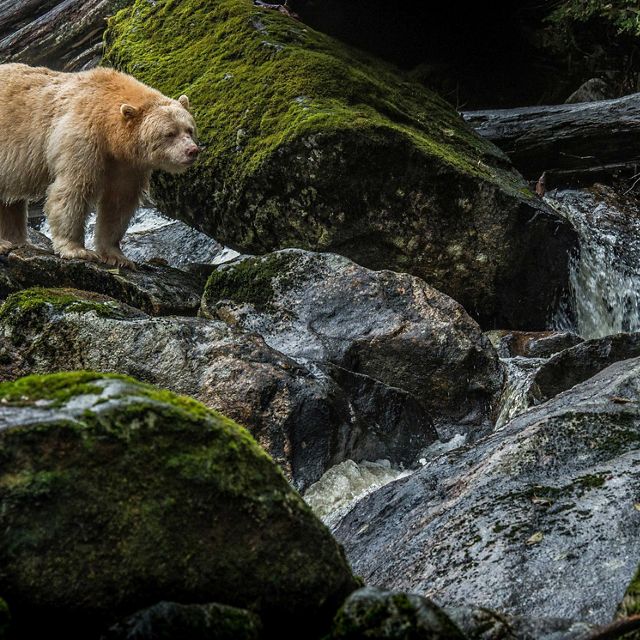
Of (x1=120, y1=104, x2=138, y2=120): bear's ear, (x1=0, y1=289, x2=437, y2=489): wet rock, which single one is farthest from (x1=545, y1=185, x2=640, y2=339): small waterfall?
(x1=120, y1=104, x2=138, y2=120): bear's ear

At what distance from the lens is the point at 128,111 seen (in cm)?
952

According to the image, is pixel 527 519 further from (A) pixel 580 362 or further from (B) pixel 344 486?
(A) pixel 580 362

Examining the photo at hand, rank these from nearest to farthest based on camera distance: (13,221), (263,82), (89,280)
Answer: (89,280), (13,221), (263,82)

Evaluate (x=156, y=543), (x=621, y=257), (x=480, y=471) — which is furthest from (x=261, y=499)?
(x=621, y=257)

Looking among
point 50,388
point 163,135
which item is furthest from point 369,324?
point 50,388

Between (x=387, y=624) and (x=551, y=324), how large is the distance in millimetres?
8993

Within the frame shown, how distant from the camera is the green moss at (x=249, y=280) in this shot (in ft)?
29.1

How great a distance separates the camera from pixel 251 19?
1262 centimetres

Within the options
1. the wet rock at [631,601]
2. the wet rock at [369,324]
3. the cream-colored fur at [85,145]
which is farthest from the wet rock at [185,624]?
the cream-colored fur at [85,145]

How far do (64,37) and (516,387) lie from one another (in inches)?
547

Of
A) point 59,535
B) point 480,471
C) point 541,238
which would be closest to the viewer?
point 59,535

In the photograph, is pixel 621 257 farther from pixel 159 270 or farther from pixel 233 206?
pixel 159 270

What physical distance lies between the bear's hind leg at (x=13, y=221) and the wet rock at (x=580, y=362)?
6355mm

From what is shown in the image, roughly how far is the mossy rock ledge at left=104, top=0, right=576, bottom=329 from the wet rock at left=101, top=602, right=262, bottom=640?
783cm
